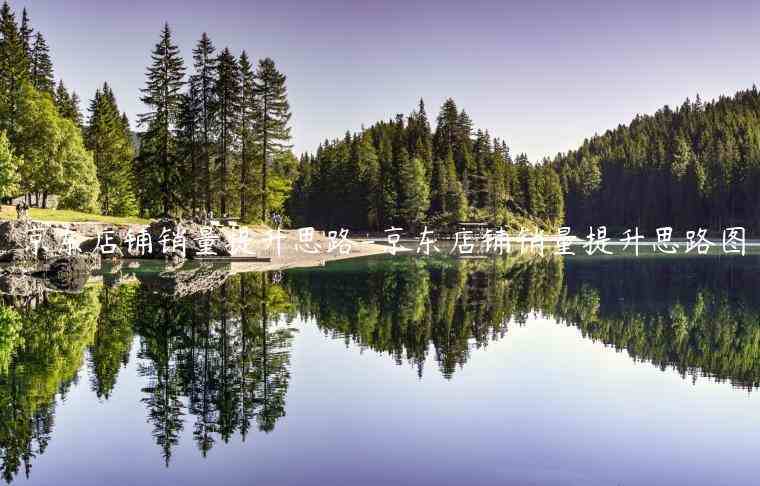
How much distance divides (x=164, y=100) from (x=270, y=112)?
10.2 meters

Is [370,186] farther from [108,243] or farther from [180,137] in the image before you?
[108,243]

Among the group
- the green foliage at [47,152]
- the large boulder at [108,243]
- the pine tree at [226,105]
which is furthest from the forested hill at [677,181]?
the large boulder at [108,243]

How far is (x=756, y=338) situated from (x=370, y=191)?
95702 mm

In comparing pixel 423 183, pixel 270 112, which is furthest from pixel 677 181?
pixel 270 112

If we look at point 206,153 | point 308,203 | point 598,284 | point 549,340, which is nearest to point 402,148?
point 308,203

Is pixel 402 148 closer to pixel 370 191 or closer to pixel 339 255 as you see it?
pixel 370 191

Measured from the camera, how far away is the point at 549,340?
20.0m

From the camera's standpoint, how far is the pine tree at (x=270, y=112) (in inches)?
2537

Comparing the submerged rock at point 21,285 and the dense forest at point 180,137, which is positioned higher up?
the dense forest at point 180,137

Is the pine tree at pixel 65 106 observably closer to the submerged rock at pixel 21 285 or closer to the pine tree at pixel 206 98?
the pine tree at pixel 206 98

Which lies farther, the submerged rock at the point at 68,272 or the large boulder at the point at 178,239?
the large boulder at the point at 178,239

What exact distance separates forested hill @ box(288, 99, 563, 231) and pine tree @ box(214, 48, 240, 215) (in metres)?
49.4

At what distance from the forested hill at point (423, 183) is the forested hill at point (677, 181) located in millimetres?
34516

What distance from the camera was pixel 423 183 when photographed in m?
109
